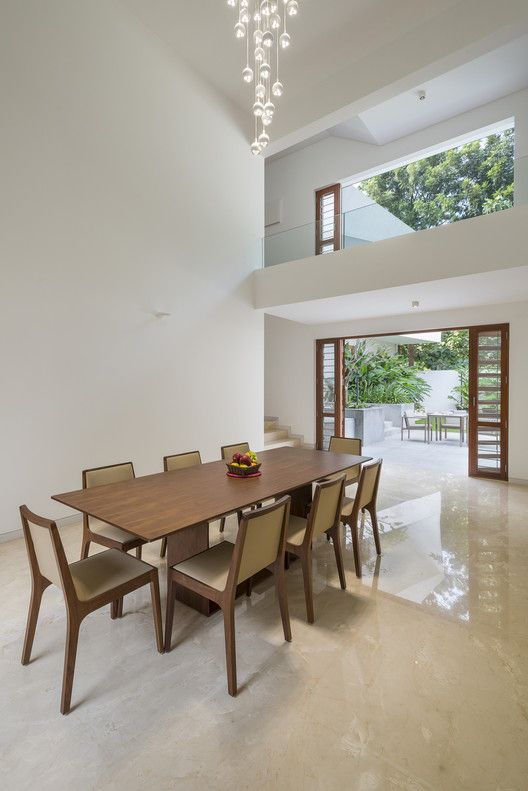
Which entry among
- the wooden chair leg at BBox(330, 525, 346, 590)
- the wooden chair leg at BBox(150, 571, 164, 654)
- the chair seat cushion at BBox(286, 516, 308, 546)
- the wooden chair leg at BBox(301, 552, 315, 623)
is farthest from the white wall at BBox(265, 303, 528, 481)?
the wooden chair leg at BBox(150, 571, 164, 654)

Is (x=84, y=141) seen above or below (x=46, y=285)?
above

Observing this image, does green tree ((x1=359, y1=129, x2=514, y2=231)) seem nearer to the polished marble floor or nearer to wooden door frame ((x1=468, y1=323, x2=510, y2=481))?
wooden door frame ((x1=468, y1=323, x2=510, y2=481))

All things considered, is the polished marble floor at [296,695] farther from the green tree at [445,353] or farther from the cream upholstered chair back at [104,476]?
the green tree at [445,353]

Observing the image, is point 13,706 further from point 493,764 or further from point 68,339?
point 68,339

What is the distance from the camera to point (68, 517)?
408 centimetres

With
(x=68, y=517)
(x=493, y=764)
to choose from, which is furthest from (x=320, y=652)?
(x=68, y=517)

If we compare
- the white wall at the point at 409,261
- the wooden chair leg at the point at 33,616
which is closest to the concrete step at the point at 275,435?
the white wall at the point at 409,261

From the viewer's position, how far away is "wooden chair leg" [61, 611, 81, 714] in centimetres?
171

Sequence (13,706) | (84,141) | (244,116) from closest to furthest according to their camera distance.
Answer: (13,706) < (84,141) < (244,116)

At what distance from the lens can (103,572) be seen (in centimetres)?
205

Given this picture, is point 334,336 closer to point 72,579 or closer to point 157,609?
point 157,609

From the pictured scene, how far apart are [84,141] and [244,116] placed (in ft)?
9.75

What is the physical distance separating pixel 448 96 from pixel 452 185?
496cm

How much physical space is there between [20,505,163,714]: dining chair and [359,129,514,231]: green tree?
4.68 m
